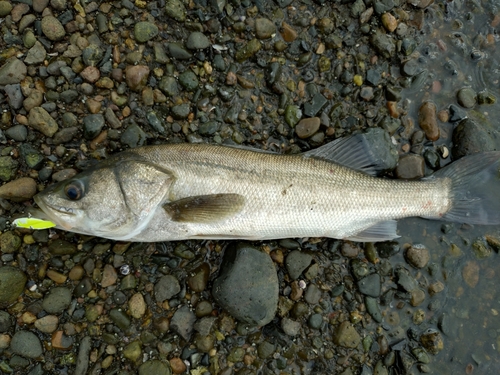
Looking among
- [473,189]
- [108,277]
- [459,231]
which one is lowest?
[108,277]

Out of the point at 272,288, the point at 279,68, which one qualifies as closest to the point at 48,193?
the point at 272,288

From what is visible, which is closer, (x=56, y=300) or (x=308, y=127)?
(x=56, y=300)

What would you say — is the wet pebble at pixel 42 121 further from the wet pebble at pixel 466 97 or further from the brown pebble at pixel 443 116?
the wet pebble at pixel 466 97

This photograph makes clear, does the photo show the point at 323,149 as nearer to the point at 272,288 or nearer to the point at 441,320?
the point at 272,288

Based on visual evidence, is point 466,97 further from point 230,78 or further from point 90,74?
point 90,74

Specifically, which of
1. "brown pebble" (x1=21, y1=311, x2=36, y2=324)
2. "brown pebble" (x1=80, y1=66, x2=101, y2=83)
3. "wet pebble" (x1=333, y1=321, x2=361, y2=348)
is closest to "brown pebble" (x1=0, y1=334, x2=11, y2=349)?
"brown pebble" (x1=21, y1=311, x2=36, y2=324)

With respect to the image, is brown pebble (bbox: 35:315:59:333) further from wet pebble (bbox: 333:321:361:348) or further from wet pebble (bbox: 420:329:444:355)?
wet pebble (bbox: 420:329:444:355)

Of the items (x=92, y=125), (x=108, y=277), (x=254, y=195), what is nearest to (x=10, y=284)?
(x=108, y=277)
